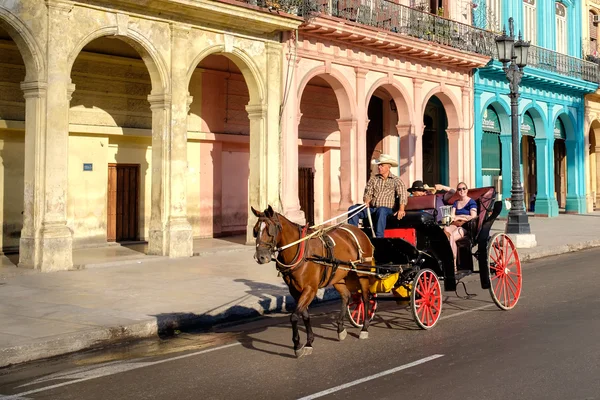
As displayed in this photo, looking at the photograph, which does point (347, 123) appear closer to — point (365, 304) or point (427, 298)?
point (427, 298)

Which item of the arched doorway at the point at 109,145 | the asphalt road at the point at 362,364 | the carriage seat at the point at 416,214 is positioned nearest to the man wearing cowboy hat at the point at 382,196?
the carriage seat at the point at 416,214

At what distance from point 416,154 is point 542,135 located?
8.89 meters

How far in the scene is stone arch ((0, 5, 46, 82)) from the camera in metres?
12.9

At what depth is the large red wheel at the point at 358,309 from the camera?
827 centimetres

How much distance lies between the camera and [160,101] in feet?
49.9

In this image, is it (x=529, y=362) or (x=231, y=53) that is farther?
(x=231, y=53)

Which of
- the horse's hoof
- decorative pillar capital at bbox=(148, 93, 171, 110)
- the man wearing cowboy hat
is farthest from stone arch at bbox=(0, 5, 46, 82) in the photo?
the horse's hoof

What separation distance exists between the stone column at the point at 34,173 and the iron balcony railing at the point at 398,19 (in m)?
5.53

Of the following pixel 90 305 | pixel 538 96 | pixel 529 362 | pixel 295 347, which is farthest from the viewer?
pixel 538 96

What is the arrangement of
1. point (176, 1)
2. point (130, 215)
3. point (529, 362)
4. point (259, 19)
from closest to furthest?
point (529, 362)
point (176, 1)
point (259, 19)
point (130, 215)

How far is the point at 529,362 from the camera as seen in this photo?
6367 mm

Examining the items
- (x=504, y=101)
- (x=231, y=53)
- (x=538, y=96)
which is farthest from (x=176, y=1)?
(x=538, y=96)

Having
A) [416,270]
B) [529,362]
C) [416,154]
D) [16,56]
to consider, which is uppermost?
[16,56]

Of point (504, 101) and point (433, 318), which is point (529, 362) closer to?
point (433, 318)
